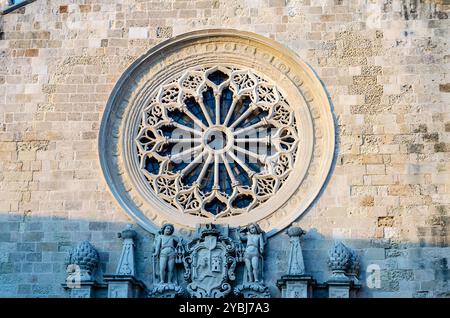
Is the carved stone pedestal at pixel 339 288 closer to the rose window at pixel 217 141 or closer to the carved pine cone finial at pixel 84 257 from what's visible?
the rose window at pixel 217 141

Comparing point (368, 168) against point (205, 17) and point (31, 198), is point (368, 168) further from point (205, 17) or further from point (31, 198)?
point (31, 198)

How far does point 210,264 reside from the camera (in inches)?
695

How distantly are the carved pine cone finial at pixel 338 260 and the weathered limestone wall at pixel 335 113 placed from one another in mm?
270

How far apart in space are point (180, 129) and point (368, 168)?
3.21 meters

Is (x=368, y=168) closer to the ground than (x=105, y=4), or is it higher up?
closer to the ground

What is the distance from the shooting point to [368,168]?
18328mm

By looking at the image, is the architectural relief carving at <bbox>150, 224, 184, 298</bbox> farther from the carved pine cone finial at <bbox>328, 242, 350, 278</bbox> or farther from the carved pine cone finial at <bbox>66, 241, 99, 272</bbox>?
the carved pine cone finial at <bbox>328, 242, 350, 278</bbox>

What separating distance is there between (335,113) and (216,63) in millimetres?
2249

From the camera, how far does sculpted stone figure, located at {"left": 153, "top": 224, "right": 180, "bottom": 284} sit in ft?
58.0

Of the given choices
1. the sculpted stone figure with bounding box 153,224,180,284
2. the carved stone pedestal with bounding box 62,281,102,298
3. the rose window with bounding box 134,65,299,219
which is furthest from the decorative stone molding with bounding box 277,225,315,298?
the carved stone pedestal with bounding box 62,281,102,298

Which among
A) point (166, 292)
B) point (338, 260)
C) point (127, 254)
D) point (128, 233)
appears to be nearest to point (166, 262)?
point (166, 292)
